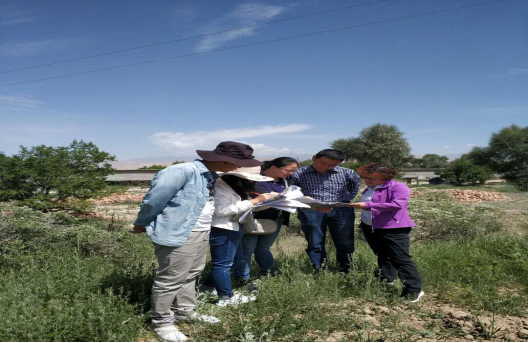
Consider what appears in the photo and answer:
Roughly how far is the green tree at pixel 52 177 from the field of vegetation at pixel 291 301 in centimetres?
283

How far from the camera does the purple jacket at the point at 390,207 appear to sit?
3633 mm

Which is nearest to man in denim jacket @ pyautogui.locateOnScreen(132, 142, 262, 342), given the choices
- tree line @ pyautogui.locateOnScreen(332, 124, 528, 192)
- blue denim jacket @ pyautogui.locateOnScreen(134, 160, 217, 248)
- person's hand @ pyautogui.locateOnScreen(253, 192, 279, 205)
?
blue denim jacket @ pyautogui.locateOnScreen(134, 160, 217, 248)

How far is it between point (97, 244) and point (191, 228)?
3.62 meters

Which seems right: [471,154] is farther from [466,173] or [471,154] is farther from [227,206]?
[227,206]

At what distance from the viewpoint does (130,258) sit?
18.1 ft

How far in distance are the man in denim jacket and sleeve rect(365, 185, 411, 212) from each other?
4.79 ft

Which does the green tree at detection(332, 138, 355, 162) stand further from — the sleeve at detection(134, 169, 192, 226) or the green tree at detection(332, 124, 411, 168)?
the sleeve at detection(134, 169, 192, 226)

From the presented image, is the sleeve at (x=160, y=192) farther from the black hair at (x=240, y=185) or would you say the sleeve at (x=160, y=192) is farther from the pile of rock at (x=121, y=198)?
the pile of rock at (x=121, y=198)

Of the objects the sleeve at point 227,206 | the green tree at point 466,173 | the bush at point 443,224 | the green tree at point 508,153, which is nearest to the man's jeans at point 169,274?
the sleeve at point 227,206

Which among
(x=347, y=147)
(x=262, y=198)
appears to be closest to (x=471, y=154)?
(x=347, y=147)

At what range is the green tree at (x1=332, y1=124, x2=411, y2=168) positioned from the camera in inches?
1513

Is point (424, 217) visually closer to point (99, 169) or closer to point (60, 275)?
point (60, 275)

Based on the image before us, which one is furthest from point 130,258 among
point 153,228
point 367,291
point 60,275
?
point 367,291

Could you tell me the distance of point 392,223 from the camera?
144 inches
